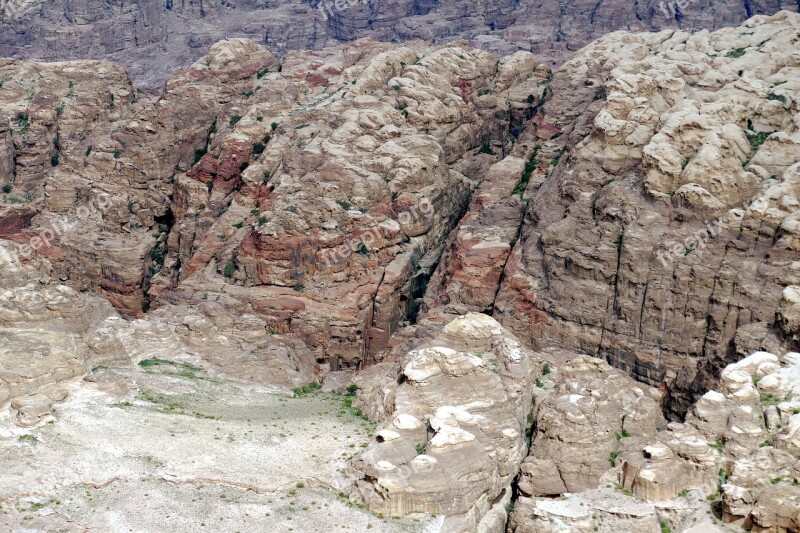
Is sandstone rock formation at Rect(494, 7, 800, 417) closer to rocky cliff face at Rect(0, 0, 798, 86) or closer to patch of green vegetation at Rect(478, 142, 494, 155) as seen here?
patch of green vegetation at Rect(478, 142, 494, 155)

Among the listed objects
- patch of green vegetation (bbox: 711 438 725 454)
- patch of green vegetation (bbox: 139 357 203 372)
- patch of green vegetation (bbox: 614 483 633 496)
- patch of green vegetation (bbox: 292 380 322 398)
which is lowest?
patch of green vegetation (bbox: 292 380 322 398)

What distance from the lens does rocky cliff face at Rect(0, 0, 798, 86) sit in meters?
171

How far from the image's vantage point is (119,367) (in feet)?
215

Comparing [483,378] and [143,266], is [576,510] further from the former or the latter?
[143,266]

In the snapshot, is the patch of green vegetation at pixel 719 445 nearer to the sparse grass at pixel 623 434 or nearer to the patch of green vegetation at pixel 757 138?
the sparse grass at pixel 623 434

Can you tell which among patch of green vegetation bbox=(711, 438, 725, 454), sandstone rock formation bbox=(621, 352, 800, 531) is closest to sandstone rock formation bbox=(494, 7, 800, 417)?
sandstone rock formation bbox=(621, 352, 800, 531)

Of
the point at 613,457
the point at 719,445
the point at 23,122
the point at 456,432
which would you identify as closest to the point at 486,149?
the point at 23,122

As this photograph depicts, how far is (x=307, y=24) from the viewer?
7534 inches

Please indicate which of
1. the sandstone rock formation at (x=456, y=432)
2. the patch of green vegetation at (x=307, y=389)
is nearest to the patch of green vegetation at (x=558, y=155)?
the sandstone rock formation at (x=456, y=432)

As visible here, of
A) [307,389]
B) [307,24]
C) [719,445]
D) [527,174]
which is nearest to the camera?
[719,445]

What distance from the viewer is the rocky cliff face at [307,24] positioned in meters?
171

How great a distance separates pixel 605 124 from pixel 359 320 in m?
22.5

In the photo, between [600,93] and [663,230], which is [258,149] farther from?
[663,230]

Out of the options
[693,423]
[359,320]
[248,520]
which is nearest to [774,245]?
[693,423]
